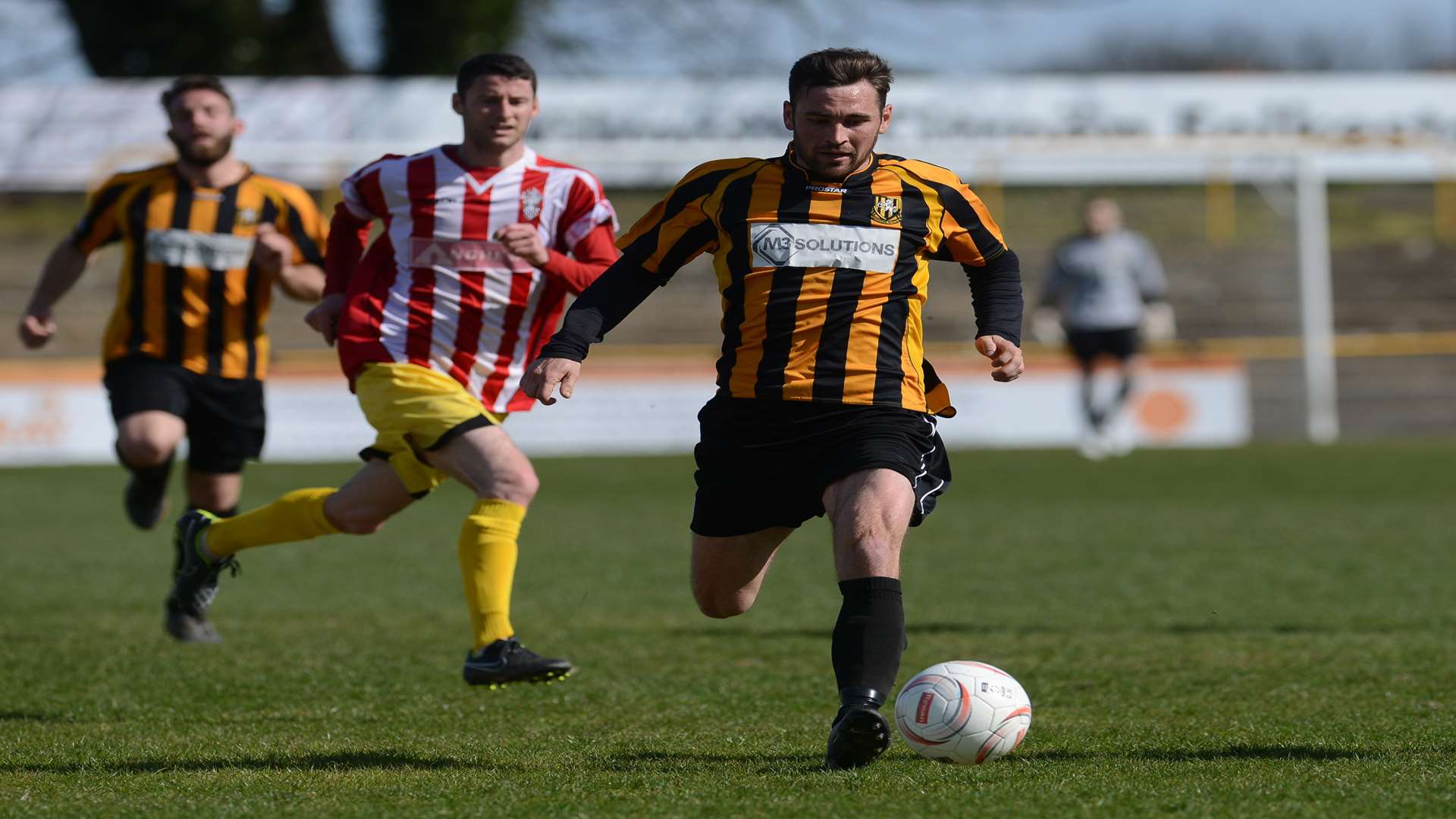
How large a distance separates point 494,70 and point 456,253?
0.54m

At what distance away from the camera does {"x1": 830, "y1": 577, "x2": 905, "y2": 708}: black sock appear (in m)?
3.85

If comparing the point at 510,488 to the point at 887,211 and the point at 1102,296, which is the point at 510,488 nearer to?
the point at 887,211

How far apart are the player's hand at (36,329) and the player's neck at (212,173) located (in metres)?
0.72

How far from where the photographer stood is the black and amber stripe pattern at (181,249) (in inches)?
262

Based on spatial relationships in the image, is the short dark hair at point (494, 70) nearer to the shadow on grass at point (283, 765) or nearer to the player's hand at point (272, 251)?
the player's hand at point (272, 251)

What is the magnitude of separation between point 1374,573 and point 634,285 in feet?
15.9

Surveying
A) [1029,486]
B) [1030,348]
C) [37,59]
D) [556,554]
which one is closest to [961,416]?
[1030,348]

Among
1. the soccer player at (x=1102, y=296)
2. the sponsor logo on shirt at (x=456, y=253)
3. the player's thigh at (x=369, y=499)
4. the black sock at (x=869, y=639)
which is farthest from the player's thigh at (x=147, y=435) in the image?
the soccer player at (x=1102, y=296)

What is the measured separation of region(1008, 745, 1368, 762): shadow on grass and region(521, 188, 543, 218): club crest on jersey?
2220 millimetres

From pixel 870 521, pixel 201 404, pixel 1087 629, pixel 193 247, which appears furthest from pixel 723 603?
pixel 193 247

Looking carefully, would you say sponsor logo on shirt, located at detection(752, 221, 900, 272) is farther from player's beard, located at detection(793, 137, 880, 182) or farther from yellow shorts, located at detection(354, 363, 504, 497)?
yellow shorts, located at detection(354, 363, 504, 497)

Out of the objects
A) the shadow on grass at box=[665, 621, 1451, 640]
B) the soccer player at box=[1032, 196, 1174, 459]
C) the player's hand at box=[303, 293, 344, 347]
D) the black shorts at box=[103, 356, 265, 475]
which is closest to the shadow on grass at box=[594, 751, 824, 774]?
the player's hand at box=[303, 293, 344, 347]

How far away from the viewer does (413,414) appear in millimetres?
5133

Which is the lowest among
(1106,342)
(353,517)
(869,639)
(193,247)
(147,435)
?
(869,639)
